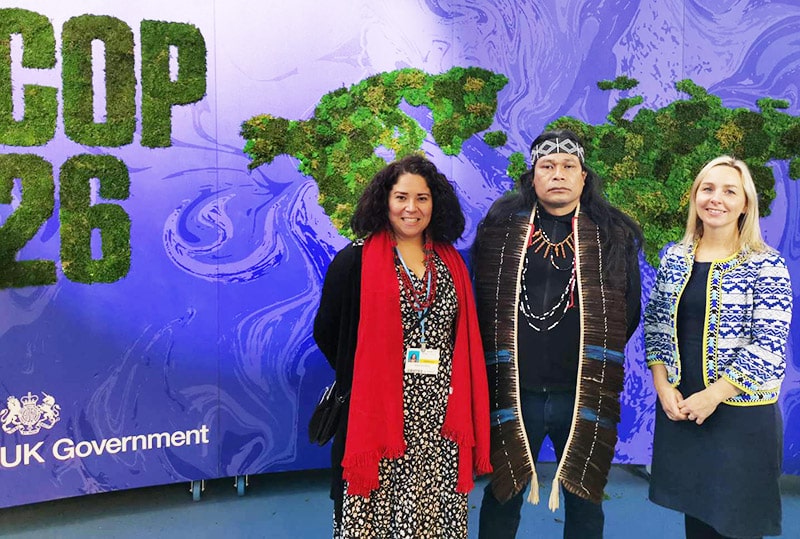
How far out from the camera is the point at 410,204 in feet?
5.81

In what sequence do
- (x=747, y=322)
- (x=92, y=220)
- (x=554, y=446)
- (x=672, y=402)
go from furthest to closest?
(x=92, y=220) → (x=554, y=446) → (x=672, y=402) → (x=747, y=322)

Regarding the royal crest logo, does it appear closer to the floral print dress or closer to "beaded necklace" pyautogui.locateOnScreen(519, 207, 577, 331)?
the floral print dress

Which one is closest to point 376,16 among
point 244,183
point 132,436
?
point 244,183

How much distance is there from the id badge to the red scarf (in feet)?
0.10

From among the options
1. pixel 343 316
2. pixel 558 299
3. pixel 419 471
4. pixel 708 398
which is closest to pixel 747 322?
pixel 708 398

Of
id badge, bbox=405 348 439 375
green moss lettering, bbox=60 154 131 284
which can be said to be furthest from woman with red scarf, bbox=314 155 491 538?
green moss lettering, bbox=60 154 131 284

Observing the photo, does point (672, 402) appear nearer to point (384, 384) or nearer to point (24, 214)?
Result: point (384, 384)

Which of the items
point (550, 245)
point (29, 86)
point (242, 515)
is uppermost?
point (29, 86)

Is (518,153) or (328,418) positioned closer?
(328,418)

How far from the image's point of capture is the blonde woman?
1665mm

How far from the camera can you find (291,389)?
3.02 m

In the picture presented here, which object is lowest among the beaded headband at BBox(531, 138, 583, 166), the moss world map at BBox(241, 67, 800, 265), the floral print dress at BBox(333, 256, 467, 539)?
the floral print dress at BBox(333, 256, 467, 539)

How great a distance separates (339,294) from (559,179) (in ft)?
2.71

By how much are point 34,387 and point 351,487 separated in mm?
1838
